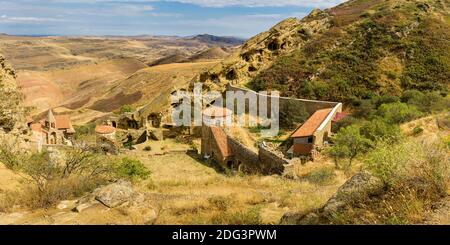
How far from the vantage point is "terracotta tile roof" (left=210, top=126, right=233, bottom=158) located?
24195 millimetres

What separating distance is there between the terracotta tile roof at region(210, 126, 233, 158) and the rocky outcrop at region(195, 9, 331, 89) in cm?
1673

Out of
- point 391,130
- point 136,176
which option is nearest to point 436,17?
point 391,130

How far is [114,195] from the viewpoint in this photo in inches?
303

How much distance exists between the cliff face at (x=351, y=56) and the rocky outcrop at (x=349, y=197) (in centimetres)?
3195

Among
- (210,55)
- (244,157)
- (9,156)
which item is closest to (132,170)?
(9,156)

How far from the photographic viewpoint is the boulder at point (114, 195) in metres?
7.56

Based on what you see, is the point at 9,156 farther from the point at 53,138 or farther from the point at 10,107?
the point at 53,138

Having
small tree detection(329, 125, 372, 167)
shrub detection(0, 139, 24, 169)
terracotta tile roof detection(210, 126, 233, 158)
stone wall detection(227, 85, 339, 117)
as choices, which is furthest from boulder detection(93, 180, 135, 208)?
stone wall detection(227, 85, 339, 117)

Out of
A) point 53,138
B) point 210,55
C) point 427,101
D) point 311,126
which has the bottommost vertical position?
point 53,138

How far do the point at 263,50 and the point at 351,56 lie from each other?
961cm

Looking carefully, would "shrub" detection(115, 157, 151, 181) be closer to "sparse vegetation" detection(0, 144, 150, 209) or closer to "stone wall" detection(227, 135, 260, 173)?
"sparse vegetation" detection(0, 144, 150, 209)

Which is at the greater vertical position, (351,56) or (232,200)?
(351,56)
